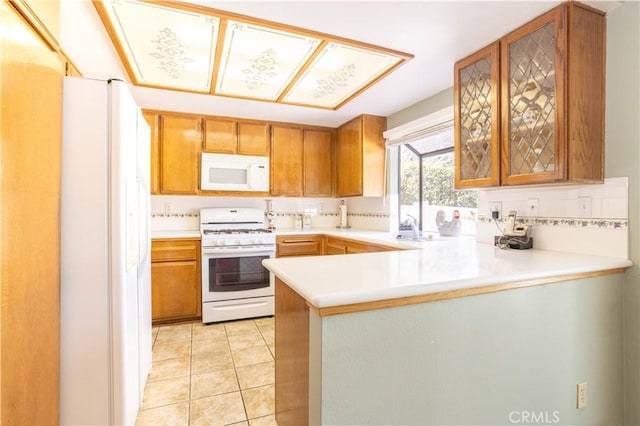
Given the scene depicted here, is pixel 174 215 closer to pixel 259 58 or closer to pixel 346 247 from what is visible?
pixel 346 247

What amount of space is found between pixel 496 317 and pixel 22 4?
1.99 metres

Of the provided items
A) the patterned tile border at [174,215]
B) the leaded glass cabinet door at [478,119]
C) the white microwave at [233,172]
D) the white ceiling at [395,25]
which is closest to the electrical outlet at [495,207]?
the leaded glass cabinet door at [478,119]

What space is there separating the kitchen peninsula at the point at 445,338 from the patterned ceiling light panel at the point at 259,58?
52.9 inches

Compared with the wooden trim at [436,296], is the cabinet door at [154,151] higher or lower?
higher

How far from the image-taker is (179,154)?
339 centimetres

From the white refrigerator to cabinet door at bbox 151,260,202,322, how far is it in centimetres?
172

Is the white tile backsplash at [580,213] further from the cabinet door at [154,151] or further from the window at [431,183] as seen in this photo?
the cabinet door at [154,151]

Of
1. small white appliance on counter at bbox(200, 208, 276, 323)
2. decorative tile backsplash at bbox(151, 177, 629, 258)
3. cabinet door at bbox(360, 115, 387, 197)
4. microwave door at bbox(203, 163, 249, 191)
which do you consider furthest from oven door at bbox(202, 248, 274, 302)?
decorative tile backsplash at bbox(151, 177, 629, 258)

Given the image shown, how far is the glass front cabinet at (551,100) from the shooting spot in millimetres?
1510

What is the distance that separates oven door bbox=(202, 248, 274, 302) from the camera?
3.13 metres

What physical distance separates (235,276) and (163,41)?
216 cm

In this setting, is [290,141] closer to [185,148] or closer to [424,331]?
[185,148]

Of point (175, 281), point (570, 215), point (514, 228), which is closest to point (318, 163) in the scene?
point (175, 281)

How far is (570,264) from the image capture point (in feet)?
4.59
